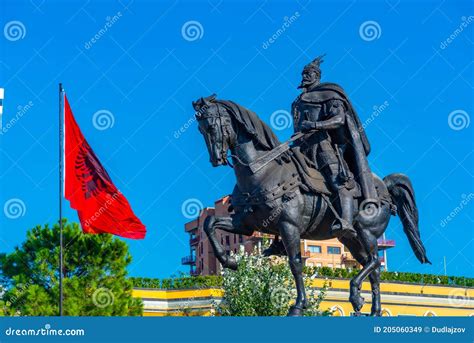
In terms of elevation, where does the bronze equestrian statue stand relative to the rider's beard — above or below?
below

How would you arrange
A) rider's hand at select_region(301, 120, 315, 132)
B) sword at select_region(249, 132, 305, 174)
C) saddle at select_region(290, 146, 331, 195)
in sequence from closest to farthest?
sword at select_region(249, 132, 305, 174) < saddle at select_region(290, 146, 331, 195) < rider's hand at select_region(301, 120, 315, 132)

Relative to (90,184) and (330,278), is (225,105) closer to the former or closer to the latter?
(90,184)

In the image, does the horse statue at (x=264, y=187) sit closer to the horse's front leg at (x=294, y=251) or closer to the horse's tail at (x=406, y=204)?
the horse's front leg at (x=294, y=251)

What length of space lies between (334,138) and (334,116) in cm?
51

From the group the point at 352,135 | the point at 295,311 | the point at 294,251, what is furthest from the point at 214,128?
the point at 295,311

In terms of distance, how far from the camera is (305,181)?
15.3 metres

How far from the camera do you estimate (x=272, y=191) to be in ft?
48.7

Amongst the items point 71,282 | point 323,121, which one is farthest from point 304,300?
point 71,282

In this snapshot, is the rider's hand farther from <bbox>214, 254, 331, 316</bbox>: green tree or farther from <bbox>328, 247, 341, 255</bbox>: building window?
<bbox>328, 247, 341, 255</bbox>: building window

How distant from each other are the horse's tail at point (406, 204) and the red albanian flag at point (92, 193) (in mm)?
6359

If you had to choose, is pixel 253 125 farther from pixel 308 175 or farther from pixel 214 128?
pixel 308 175

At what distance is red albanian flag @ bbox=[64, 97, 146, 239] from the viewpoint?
853 inches

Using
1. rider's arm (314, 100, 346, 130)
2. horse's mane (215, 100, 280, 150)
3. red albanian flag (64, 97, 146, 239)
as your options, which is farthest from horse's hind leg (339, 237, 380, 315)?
red albanian flag (64, 97, 146, 239)

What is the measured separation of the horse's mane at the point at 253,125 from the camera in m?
15.0
